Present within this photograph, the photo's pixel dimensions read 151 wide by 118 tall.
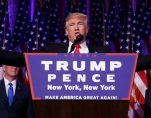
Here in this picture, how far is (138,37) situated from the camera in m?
5.61

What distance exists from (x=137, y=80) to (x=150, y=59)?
9.69 ft

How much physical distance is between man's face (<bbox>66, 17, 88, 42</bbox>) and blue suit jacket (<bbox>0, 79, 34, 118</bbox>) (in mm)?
1962

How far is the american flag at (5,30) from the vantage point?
5555 millimetres

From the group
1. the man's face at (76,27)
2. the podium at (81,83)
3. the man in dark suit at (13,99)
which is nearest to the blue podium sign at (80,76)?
the podium at (81,83)

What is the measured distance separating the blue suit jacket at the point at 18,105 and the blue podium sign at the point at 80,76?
2.25 m

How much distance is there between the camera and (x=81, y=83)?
1.49 m

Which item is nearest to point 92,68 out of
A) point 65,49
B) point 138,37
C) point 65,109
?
point 65,109

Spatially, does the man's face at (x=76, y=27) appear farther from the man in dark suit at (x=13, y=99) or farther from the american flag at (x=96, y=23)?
the american flag at (x=96, y=23)

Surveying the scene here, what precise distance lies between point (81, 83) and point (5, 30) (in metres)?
4.35

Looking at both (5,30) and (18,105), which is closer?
(18,105)

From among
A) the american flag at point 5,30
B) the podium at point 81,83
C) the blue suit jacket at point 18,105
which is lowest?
the blue suit jacket at point 18,105

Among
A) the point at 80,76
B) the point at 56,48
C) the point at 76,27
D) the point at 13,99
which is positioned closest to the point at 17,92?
the point at 13,99

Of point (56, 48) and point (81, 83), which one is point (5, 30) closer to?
point (56, 48)

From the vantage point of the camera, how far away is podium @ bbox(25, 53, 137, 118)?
1464 millimetres
